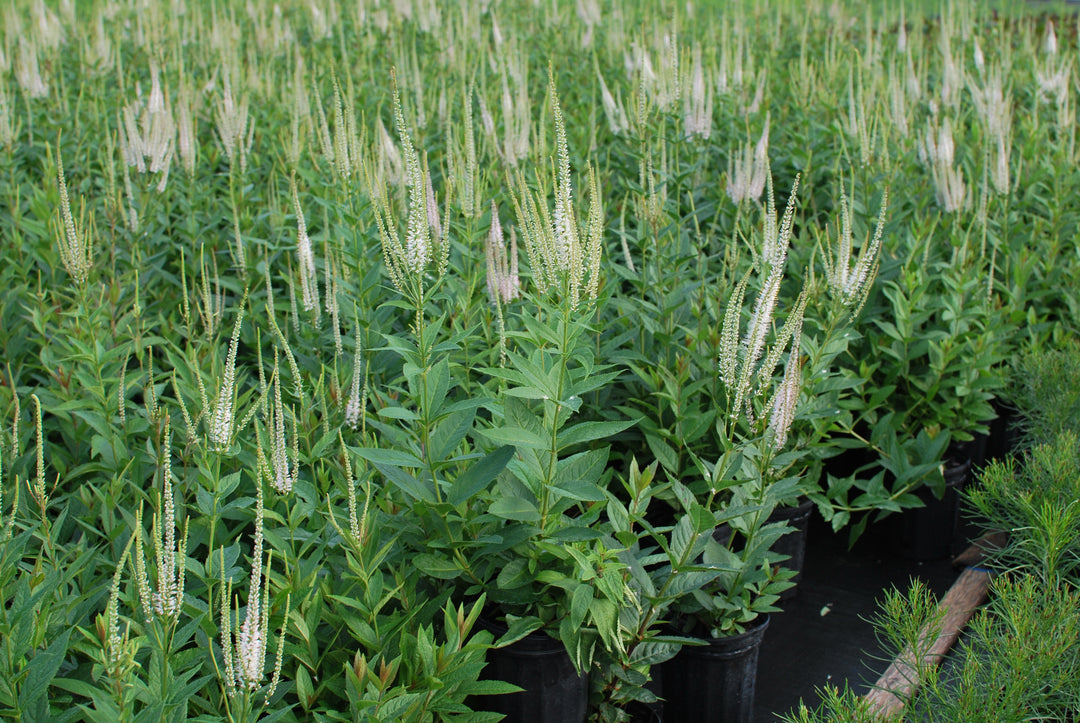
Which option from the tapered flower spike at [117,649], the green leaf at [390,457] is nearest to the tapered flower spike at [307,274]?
Answer: the green leaf at [390,457]

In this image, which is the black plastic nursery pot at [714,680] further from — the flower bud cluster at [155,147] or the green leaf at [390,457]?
the flower bud cluster at [155,147]

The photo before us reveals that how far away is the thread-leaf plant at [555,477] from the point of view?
2436 mm

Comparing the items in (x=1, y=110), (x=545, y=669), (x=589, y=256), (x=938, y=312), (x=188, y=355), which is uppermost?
(x=1, y=110)

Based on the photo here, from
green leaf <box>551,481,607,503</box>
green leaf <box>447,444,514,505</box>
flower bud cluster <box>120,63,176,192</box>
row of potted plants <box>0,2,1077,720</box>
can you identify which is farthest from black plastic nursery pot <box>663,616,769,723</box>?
flower bud cluster <box>120,63,176,192</box>

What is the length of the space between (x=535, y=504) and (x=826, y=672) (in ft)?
6.29

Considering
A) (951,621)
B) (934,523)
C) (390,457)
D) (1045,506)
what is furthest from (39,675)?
(934,523)

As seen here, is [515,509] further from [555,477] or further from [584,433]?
[584,433]

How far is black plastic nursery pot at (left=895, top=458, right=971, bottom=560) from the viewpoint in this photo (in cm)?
446

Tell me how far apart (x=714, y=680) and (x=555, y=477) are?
1.14 metres

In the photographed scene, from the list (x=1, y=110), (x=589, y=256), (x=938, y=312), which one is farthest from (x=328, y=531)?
(x=1, y=110)

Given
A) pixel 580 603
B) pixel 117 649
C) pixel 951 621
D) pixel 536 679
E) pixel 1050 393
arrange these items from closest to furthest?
pixel 117 649 → pixel 580 603 → pixel 536 679 → pixel 951 621 → pixel 1050 393

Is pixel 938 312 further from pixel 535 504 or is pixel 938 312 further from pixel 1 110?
pixel 1 110

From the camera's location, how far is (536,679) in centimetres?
283

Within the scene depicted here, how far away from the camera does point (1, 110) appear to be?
559 cm
